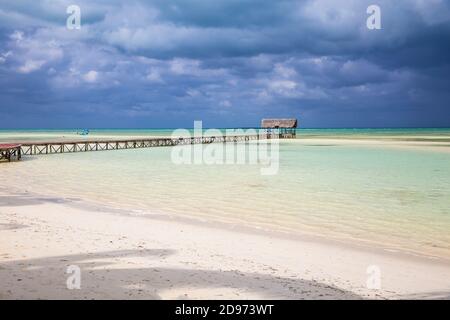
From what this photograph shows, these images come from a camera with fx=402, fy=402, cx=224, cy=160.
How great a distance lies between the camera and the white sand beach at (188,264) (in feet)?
16.3

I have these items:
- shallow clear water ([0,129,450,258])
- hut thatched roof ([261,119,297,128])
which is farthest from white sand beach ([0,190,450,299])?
hut thatched roof ([261,119,297,128])

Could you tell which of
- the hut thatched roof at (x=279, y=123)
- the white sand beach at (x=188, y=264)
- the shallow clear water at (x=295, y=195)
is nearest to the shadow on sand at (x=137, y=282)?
the white sand beach at (x=188, y=264)

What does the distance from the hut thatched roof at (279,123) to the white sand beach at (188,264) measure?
6021 cm

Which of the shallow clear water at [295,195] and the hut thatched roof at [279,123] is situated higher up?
the hut thatched roof at [279,123]

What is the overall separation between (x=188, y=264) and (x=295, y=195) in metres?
8.21

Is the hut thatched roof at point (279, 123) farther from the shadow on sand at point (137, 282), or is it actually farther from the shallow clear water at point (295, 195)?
the shadow on sand at point (137, 282)

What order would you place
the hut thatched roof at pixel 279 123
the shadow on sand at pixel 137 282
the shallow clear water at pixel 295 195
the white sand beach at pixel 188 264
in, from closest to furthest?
the shadow on sand at pixel 137 282 → the white sand beach at pixel 188 264 → the shallow clear water at pixel 295 195 → the hut thatched roof at pixel 279 123

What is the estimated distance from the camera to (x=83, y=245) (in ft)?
22.9

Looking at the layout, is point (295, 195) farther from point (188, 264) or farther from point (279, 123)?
point (279, 123)

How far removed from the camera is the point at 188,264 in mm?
6113

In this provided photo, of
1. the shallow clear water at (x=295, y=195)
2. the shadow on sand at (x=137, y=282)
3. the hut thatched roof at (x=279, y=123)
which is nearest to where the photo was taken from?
the shadow on sand at (x=137, y=282)
